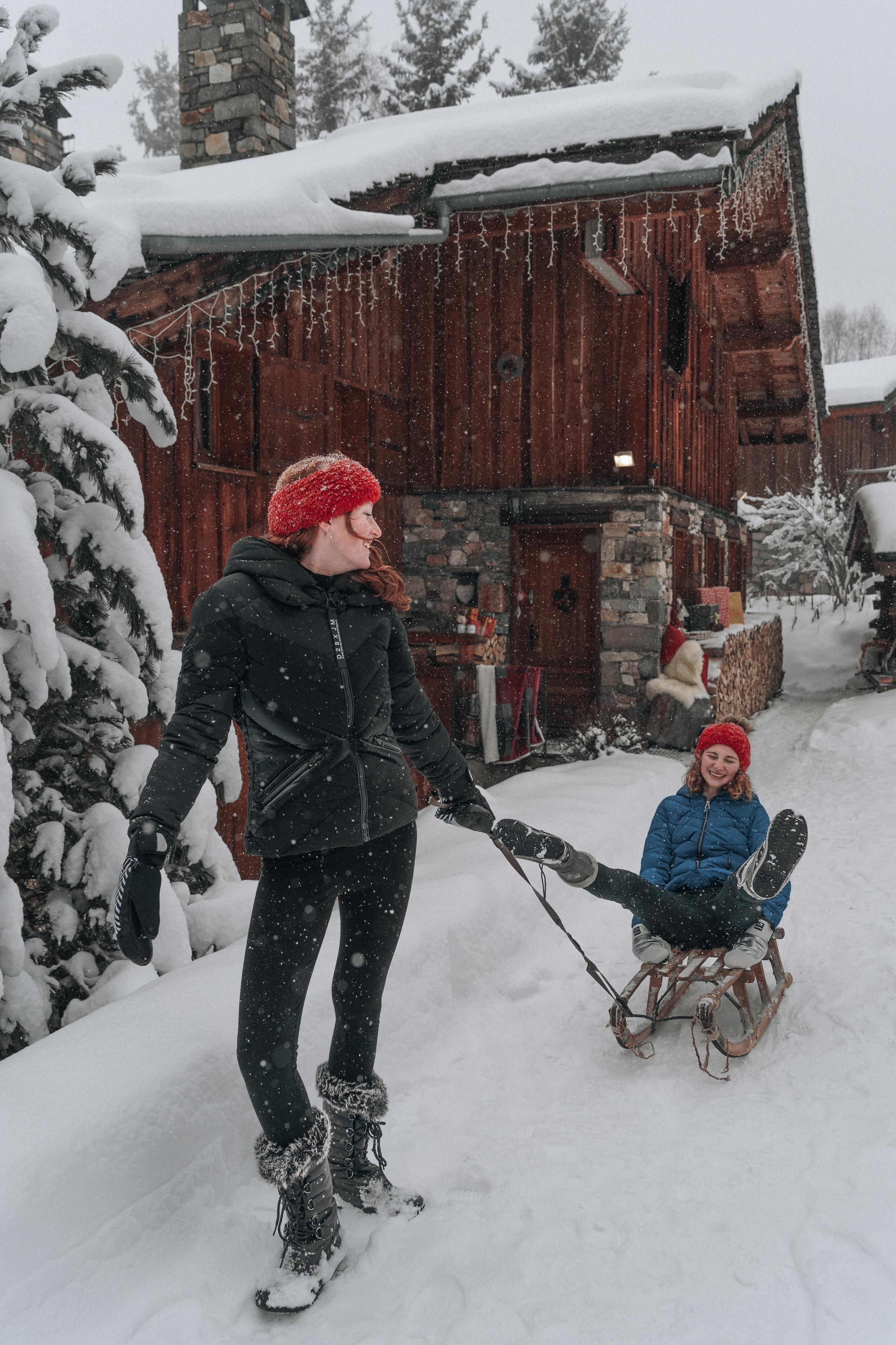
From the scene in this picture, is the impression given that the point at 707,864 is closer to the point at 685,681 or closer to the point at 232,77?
the point at 685,681

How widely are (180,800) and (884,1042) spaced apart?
2873 mm

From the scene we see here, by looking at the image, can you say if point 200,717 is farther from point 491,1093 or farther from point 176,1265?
point 491,1093

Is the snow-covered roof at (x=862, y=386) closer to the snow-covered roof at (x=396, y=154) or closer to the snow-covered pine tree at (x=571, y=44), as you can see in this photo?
the snow-covered pine tree at (x=571, y=44)

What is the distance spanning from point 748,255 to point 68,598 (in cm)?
1141

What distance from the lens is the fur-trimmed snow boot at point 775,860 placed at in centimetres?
356

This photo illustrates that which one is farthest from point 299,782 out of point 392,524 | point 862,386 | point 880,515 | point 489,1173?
point 862,386

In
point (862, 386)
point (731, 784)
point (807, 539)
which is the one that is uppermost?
point (862, 386)

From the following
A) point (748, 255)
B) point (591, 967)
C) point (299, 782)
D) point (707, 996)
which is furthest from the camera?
point (748, 255)

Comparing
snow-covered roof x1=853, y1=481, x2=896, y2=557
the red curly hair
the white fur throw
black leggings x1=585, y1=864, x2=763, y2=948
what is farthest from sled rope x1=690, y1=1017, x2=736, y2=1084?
snow-covered roof x1=853, y1=481, x2=896, y2=557

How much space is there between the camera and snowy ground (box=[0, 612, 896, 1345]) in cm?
227

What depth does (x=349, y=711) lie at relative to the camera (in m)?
2.38

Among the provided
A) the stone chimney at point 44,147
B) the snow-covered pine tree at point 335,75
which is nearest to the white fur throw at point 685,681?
the stone chimney at point 44,147

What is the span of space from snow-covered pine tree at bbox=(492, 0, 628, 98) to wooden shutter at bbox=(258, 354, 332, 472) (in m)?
21.5

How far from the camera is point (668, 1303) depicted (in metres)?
2.30
